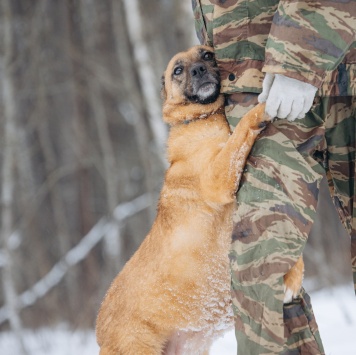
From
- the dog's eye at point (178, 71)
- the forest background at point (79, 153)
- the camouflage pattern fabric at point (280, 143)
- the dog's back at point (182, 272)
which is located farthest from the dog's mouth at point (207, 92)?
the forest background at point (79, 153)

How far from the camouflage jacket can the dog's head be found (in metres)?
0.29

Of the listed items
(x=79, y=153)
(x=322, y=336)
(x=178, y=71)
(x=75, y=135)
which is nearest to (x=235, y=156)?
(x=178, y=71)

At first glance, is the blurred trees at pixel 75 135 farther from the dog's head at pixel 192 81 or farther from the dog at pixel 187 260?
the dog at pixel 187 260

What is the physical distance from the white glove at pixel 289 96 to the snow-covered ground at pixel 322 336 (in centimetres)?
193

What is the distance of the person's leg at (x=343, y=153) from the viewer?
8.22ft

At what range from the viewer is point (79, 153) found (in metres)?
11.4

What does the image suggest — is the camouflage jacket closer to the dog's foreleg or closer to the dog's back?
the dog's foreleg

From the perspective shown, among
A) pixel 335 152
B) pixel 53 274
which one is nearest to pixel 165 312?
pixel 335 152

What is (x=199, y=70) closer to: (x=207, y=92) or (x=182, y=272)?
(x=207, y=92)

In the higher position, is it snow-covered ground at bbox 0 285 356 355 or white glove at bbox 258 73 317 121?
white glove at bbox 258 73 317 121

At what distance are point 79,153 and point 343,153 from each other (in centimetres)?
922

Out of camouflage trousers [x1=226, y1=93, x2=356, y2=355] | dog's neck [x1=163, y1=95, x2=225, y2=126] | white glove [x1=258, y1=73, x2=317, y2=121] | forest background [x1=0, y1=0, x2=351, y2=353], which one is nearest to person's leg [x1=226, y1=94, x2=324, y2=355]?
camouflage trousers [x1=226, y1=93, x2=356, y2=355]

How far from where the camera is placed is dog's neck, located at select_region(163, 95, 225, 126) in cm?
307

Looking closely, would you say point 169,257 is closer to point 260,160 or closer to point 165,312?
point 165,312
